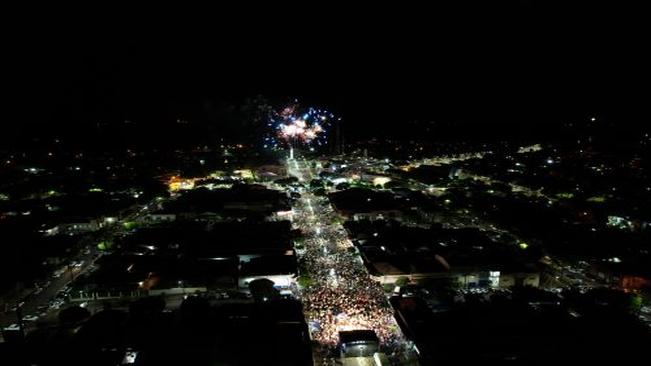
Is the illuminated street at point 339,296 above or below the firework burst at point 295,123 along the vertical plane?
below

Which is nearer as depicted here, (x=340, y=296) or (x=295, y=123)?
(x=340, y=296)

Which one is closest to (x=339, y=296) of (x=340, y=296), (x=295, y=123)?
(x=340, y=296)

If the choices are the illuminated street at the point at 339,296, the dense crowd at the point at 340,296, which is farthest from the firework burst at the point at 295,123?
A: the dense crowd at the point at 340,296

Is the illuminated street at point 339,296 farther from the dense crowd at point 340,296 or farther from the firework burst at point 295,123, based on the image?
the firework burst at point 295,123

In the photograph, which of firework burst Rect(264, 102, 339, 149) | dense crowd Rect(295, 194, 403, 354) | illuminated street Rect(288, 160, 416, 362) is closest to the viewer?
illuminated street Rect(288, 160, 416, 362)

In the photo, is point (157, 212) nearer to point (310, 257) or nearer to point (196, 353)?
point (310, 257)

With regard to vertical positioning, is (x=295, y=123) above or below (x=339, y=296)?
above

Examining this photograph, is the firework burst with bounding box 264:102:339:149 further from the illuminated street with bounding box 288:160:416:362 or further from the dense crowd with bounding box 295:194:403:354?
the dense crowd with bounding box 295:194:403:354

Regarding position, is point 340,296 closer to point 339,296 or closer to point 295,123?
point 339,296

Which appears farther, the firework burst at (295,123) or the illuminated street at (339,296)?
the firework burst at (295,123)

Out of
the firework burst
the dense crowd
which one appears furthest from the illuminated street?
the firework burst

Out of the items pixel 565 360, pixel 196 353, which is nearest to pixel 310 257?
pixel 196 353
